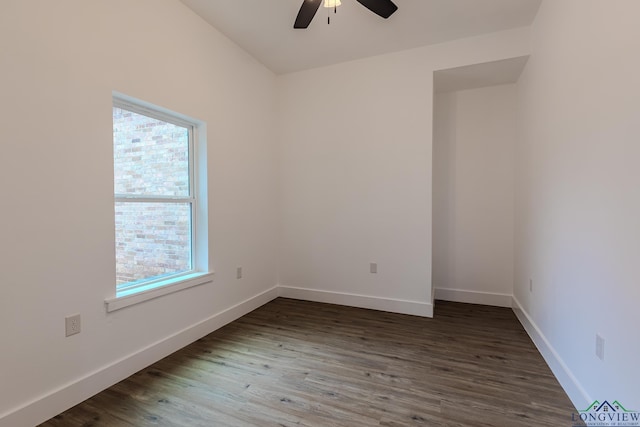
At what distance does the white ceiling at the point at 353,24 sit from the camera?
2.54 metres

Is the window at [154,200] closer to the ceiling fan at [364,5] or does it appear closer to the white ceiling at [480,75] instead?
the ceiling fan at [364,5]

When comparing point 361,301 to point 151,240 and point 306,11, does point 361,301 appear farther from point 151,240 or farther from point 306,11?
point 306,11

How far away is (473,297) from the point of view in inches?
147

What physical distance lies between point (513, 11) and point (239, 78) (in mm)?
2701

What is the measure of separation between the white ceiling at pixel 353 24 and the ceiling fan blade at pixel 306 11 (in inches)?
10.8

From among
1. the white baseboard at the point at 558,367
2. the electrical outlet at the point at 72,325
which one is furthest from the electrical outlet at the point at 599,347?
the electrical outlet at the point at 72,325

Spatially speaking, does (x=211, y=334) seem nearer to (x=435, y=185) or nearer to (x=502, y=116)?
(x=435, y=185)

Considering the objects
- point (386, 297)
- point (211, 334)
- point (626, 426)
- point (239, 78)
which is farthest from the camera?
point (386, 297)

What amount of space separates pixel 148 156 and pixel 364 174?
2238mm

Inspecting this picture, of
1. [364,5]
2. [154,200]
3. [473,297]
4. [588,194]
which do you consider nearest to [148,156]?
[154,200]

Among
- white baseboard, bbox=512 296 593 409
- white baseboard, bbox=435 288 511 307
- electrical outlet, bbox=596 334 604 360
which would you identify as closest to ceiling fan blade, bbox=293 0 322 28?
electrical outlet, bbox=596 334 604 360

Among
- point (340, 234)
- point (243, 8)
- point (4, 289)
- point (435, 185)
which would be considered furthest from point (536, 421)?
point (243, 8)

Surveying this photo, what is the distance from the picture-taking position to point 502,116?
11.7 ft

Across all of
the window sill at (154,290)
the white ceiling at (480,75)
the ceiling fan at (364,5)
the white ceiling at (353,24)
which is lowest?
the window sill at (154,290)
